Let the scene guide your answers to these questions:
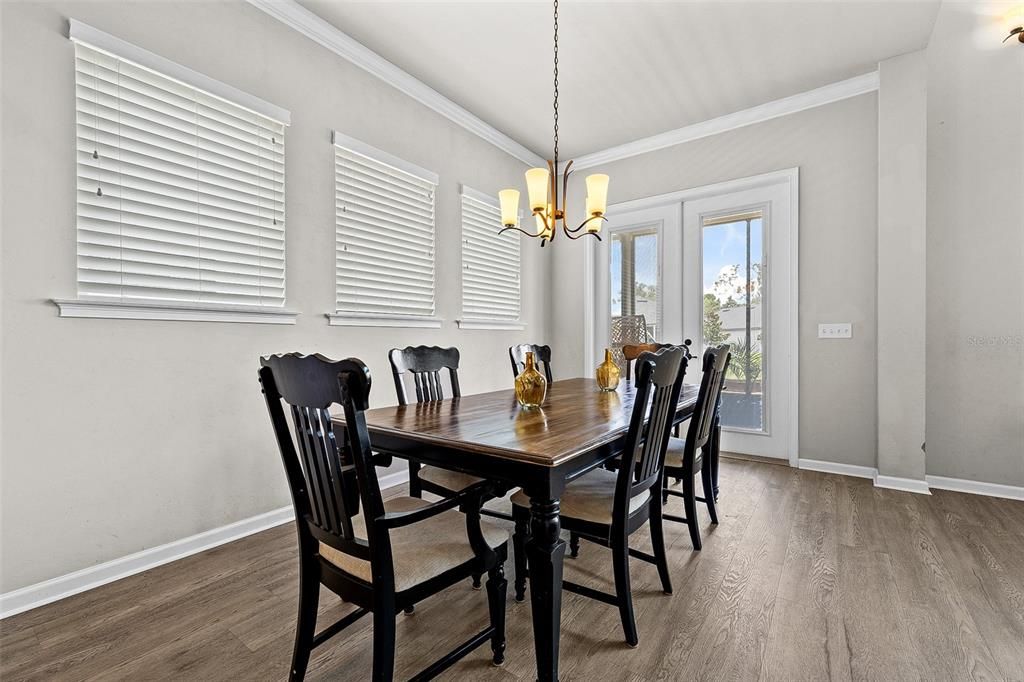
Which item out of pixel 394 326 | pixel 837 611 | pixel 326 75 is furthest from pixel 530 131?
pixel 837 611

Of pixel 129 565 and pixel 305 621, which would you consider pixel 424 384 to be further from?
pixel 129 565

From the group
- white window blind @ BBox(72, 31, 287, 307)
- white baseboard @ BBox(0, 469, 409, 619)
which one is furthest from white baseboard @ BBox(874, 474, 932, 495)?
white window blind @ BBox(72, 31, 287, 307)

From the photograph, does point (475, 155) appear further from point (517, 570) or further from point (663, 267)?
point (517, 570)

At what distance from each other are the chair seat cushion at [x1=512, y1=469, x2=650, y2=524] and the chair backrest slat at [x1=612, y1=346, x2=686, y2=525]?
0.05m

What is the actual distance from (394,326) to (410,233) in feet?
2.34

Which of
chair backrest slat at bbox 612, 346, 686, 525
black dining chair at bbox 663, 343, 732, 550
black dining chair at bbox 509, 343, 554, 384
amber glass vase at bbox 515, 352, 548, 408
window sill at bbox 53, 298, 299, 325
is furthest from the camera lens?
black dining chair at bbox 509, 343, 554, 384

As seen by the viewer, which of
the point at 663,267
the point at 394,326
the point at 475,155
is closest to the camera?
the point at 394,326

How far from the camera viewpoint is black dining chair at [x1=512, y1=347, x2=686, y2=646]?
1.52 metres

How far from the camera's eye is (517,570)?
1.88 metres

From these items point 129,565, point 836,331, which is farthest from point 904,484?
point 129,565

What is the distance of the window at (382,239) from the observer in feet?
9.89

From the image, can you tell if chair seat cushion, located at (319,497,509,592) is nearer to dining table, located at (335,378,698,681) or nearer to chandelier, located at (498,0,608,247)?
dining table, located at (335,378,698,681)

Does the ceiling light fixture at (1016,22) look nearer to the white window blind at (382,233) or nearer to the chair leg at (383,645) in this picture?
the white window blind at (382,233)

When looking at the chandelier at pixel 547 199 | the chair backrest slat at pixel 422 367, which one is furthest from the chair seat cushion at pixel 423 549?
the chandelier at pixel 547 199
